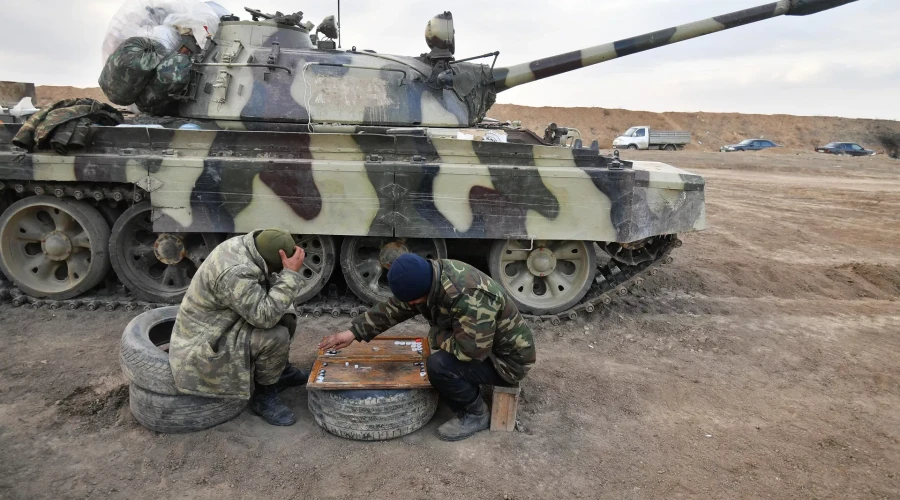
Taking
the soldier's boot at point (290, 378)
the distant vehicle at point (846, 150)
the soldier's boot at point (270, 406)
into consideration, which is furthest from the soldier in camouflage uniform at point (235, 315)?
the distant vehicle at point (846, 150)

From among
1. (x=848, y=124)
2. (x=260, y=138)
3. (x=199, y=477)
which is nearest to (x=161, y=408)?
(x=199, y=477)

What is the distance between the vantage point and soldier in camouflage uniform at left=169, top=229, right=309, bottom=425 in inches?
145

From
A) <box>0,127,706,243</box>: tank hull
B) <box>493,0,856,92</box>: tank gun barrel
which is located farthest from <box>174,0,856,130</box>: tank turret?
<box>0,127,706,243</box>: tank hull

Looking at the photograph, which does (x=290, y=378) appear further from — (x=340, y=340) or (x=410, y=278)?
(x=410, y=278)

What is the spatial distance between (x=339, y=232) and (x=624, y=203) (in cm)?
260

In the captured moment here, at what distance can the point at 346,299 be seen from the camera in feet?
21.5

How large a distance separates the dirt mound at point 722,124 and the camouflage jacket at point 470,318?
126 ft

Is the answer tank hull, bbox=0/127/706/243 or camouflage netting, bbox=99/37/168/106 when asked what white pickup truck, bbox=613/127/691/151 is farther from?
camouflage netting, bbox=99/37/168/106

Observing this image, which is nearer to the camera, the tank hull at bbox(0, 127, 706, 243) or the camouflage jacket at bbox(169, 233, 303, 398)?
the camouflage jacket at bbox(169, 233, 303, 398)

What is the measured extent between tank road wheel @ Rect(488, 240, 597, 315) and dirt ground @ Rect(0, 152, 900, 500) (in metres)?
0.32

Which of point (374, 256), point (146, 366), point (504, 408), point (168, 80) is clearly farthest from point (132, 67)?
point (504, 408)

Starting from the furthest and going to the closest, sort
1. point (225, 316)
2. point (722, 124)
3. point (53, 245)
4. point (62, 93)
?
point (722, 124)
point (62, 93)
point (53, 245)
point (225, 316)

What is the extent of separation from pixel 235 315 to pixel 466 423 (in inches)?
61.6

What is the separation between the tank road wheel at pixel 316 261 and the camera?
6160mm
